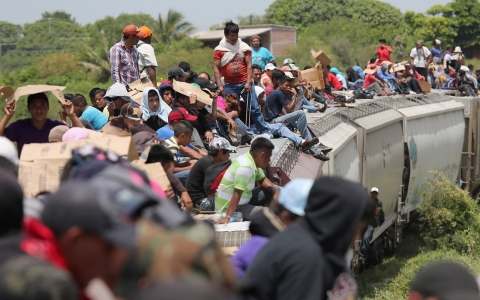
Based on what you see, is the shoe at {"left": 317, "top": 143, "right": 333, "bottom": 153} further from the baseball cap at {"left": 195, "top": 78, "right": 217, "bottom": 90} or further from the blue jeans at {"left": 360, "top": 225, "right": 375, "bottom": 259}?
the blue jeans at {"left": 360, "top": 225, "right": 375, "bottom": 259}

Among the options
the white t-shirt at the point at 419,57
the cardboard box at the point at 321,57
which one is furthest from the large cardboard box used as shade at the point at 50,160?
the white t-shirt at the point at 419,57

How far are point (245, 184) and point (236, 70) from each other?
465 cm

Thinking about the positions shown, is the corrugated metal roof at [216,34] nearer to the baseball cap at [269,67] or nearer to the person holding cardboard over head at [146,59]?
the baseball cap at [269,67]

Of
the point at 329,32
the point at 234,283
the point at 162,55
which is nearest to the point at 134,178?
the point at 234,283

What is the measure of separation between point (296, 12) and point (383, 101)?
224 feet

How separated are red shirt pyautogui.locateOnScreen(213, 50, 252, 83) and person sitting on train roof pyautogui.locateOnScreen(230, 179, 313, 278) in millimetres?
7628

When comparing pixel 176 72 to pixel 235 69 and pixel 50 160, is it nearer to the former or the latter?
pixel 235 69

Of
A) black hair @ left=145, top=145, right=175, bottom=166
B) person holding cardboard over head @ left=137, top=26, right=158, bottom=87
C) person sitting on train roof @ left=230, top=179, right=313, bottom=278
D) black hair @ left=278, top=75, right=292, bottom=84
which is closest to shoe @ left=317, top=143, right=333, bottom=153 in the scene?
→ black hair @ left=278, top=75, right=292, bottom=84

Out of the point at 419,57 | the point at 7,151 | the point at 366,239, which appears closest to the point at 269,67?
the point at 366,239

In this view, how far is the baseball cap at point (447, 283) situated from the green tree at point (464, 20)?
67010 mm

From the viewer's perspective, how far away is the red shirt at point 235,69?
11.6 meters

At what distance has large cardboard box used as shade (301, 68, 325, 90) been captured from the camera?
17.0 metres

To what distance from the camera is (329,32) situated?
6600 centimetres

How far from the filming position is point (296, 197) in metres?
3.88
